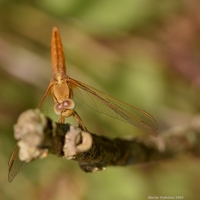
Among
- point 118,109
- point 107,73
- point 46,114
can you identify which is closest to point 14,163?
point 46,114

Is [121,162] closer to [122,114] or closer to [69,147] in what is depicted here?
[122,114]

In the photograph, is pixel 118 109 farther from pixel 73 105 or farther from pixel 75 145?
pixel 75 145

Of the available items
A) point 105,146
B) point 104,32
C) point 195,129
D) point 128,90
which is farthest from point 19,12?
point 105,146

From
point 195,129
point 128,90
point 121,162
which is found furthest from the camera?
point 128,90

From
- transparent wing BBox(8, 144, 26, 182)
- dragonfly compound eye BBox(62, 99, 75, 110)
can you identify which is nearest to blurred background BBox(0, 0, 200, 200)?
transparent wing BBox(8, 144, 26, 182)

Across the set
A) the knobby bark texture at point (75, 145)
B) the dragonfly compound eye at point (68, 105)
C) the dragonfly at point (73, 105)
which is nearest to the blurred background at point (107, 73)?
the knobby bark texture at point (75, 145)

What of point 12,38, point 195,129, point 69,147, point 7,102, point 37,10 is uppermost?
point 37,10

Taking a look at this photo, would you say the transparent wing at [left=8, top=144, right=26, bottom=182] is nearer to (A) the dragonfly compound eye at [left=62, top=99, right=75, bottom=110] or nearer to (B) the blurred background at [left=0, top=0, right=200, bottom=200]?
(A) the dragonfly compound eye at [left=62, top=99, right=75, bottom=110]

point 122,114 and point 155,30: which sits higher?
point 155,30
